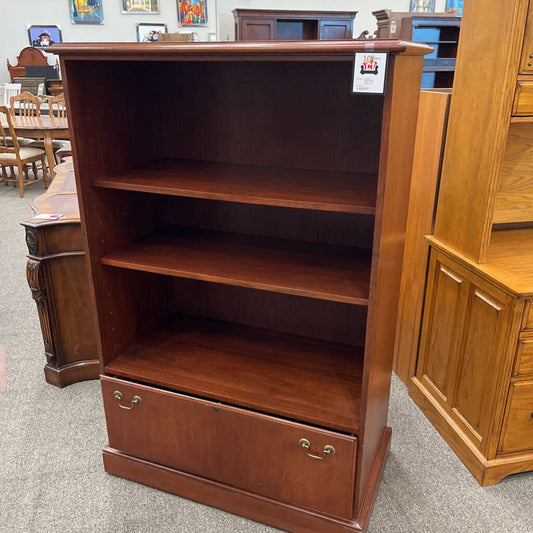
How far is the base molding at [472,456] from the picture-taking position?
6.20ft

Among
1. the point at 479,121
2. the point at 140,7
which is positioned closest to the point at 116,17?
the point at 140,7

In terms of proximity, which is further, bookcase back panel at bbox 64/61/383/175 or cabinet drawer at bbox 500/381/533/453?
cabinet drawer at bbox 500/381/533/453

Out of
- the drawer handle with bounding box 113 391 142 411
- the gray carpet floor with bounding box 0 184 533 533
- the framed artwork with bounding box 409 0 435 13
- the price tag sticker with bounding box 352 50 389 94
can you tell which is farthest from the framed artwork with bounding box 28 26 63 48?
the price tag sticker with bounding box 352 50 389 94

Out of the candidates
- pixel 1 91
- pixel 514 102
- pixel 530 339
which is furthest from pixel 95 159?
pixel 1 91

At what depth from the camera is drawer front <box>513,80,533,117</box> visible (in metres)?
1.63

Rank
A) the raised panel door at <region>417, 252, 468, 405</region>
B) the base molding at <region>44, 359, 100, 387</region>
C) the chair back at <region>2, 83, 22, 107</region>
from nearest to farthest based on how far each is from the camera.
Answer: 1. the raised panel door at <region>417, 252, 468, 405</region>
2. the base molding at <region>44, 359, 100, 387</region>
3. the chair back at <region>2, 83, 22, 107</region>

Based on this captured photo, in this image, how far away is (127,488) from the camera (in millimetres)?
1879

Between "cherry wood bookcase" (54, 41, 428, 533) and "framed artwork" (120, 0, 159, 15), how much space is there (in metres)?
9.91

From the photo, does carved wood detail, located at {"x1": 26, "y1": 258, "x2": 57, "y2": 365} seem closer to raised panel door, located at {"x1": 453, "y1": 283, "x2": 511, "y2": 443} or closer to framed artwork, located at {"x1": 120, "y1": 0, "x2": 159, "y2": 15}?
raised panel door, located at {"x1": 453, "y1": 283, "x2": 511, "y2": 443}

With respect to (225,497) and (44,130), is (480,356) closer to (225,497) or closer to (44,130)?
(225,497)

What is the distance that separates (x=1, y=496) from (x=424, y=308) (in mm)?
1827

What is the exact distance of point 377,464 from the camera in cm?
187

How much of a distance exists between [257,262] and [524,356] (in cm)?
99

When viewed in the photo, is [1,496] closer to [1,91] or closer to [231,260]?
[231,260]
